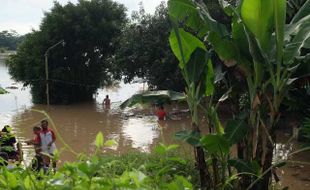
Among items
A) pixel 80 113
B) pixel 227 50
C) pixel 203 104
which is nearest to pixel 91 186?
pixel 227 50

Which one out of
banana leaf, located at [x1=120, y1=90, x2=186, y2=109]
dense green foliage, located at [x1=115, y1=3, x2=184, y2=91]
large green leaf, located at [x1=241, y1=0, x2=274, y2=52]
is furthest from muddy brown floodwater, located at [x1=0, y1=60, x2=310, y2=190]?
large green leaf, located at [x1=241, y1=0, x2=274, y2=52]

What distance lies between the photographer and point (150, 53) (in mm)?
20422

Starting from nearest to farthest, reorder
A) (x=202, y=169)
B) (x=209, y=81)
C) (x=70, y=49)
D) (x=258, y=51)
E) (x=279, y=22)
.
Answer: (x=279, y=22) → (x=258, y=51) → (x=202, y=169) → (x=209, y=81) → (x=70, y=49)

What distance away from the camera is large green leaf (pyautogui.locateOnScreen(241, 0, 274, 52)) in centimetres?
355

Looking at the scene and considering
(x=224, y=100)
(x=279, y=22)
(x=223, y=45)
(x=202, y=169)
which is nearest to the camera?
(x=279, y=22)

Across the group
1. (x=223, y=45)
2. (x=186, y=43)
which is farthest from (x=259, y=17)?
(x=186, y=43)

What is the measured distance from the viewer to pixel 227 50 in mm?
4129

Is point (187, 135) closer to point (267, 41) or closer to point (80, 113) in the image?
point (267, 41)

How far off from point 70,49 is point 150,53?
242 inches

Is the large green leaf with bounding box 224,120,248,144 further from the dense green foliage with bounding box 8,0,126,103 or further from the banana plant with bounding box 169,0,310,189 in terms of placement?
the dense green foliage with bounding box 8,0,126,103

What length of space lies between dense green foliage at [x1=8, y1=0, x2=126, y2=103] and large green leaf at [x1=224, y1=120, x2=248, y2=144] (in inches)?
765

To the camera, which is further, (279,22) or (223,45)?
(223,45)

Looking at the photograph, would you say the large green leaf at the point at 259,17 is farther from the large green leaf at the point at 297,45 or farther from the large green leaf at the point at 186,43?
the large green leaf at the point at 186,43

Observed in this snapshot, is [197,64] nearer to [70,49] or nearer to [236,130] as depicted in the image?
[236,130]
